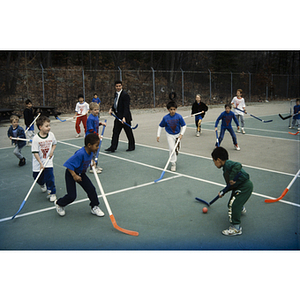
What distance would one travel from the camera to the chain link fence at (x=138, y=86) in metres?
23.7

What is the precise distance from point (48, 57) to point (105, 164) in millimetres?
24835

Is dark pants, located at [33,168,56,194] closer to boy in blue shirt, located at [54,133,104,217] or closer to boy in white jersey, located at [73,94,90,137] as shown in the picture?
boy in blue shirt, located at [54,133,104,217]

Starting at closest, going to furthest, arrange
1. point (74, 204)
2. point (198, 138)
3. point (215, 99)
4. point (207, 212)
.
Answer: point (207, 212) → point (74, 204) → point (198, 138) → point (215, 99)

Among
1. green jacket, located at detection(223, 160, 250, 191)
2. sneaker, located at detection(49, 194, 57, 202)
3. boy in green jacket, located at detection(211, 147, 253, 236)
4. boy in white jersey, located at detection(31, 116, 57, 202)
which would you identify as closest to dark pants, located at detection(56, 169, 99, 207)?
sneaker, located at detection(49, 194, 57, 202)

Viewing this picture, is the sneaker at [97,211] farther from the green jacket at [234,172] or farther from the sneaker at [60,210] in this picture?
the green jacket at [234,172]

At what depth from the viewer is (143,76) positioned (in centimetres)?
3075

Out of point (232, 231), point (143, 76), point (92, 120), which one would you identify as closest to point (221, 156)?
point (232, 231)

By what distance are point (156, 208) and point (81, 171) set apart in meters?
1.60

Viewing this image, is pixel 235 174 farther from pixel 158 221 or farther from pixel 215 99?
pixel 215 99

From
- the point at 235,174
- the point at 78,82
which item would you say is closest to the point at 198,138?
the point at 235,174

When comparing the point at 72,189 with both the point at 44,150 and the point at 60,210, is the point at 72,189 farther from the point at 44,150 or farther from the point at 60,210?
the point at 44,150

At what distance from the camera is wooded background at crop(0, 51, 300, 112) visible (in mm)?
24203

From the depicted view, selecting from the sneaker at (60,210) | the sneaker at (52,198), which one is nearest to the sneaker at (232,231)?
the sneaker at (60,210)

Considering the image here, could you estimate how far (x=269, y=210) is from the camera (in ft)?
18.9
